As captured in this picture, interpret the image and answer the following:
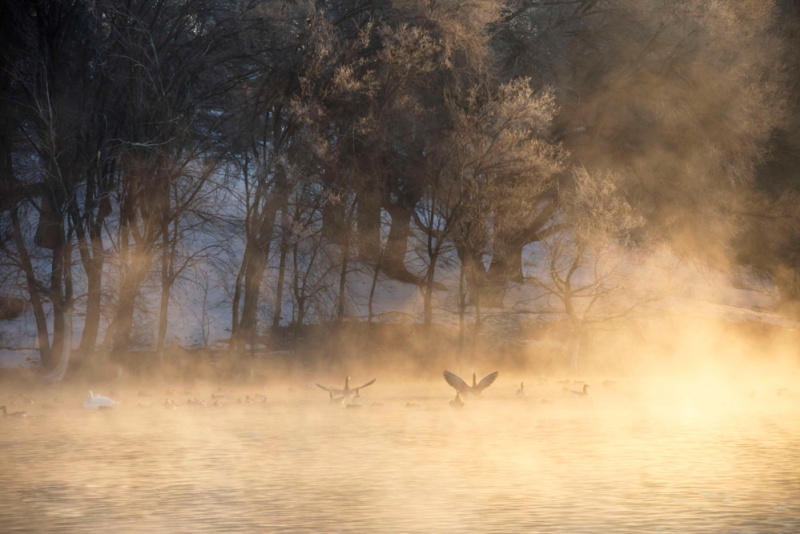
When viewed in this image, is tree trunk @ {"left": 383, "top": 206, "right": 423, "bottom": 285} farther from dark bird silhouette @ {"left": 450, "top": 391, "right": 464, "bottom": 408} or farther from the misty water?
dark bird silhouette @ {"left": 450, "top": 391, "right": 464, "bottom": 408}

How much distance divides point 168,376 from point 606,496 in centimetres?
1868

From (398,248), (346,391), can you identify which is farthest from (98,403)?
(398,248)

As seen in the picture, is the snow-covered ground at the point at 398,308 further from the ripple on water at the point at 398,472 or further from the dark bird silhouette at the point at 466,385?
the ripple on water at the point at 398,472

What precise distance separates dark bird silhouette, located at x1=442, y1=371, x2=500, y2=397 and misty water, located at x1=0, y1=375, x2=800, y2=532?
11.2 inches

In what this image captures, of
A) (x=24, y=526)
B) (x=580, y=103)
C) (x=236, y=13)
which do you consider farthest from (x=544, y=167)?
(x=24, y=526)

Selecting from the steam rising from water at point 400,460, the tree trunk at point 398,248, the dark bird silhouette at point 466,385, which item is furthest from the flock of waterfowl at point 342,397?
the tree trunk at point 398,248

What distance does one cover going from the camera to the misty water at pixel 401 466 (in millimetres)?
11344

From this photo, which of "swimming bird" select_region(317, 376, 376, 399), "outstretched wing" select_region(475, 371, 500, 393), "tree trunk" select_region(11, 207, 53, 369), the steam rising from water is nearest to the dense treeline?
"tree trunk" select_region(11, 207, 53, 369)

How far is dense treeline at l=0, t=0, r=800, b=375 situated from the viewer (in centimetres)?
2781

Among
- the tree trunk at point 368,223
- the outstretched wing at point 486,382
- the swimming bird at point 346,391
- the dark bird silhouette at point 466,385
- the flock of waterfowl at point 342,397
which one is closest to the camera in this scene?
the flock of waterfowl at point 342,397

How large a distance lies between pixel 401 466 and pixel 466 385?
9.45 m

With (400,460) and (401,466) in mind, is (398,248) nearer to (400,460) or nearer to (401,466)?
(400,460)

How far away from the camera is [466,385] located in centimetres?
2416

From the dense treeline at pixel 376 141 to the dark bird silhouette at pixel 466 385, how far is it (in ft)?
22.6
